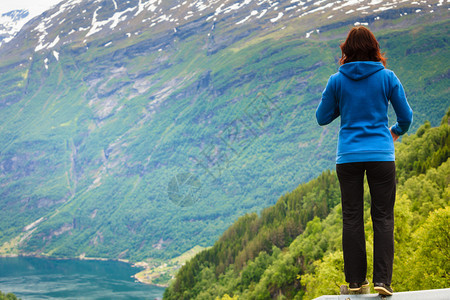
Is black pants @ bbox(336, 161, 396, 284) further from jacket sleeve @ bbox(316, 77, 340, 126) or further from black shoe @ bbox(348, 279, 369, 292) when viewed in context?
jacket sleeve @ bbox(316, 77, 340, 126)

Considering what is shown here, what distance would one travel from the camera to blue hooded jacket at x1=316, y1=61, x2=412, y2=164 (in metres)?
4.89

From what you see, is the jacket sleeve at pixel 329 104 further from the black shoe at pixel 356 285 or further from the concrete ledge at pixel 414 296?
the concrete ledge at pixel 414 296

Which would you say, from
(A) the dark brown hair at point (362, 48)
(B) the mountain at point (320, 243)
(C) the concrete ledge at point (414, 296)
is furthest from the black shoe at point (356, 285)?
(B) the mountain at point (320, 243)

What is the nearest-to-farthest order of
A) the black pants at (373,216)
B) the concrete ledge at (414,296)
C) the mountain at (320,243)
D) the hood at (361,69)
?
the concrete ledge at (414,296) → the black pants at (373,216) → the hood at (361,69) → the mountain at (320,243)

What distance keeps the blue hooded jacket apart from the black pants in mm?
143

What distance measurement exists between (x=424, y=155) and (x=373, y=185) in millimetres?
71810

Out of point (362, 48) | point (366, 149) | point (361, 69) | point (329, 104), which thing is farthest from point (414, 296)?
point (362, 48)

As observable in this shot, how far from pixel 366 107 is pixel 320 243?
6033cm

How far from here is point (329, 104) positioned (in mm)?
5199

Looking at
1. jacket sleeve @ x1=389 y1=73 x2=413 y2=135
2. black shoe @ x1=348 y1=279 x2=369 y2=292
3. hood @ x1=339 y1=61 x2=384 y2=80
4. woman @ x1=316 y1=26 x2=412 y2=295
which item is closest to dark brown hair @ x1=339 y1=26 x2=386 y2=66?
woman @ x1=316 y1=26 x2=412 y2=295

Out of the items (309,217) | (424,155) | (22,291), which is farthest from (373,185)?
(22,291)

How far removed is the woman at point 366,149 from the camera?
4.89 metres

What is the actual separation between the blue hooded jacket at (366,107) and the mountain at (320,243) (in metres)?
11.8

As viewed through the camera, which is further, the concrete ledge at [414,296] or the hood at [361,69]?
the hood at [361,69]
